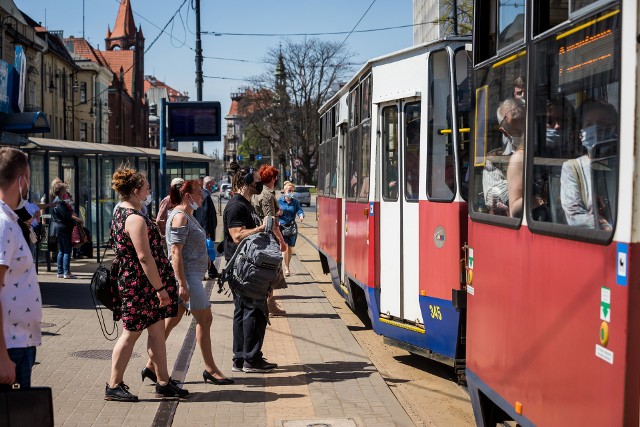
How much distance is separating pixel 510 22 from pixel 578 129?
1415 millimetres

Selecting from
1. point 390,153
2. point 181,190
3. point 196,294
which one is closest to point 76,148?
point 390,153

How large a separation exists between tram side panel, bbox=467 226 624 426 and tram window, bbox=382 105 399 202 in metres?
3.47

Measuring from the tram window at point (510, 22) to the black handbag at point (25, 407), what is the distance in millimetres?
2894

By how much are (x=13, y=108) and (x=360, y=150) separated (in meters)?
9.70

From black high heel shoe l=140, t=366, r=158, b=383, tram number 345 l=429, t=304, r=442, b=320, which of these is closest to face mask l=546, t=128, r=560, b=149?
tram number 345 l=429, t=304, r=442, b=320

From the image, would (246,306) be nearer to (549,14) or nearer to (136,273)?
(136,273)

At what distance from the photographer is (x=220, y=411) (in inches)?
283

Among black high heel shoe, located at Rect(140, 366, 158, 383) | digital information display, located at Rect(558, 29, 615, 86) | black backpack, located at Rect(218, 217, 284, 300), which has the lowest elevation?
black high heel shoe, located at Rect(140, 366, 158, 383)

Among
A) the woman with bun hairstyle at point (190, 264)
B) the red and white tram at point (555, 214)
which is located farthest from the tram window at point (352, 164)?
the red and white tram at point (555, 214)

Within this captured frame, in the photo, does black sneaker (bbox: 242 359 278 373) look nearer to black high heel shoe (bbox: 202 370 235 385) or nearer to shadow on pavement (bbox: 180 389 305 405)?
black high heel shoe (bbox: 202 370 235 385)

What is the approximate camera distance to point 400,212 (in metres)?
9.28

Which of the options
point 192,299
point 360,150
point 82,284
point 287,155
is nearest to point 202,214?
point 82,284

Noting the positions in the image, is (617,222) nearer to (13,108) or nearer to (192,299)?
(192,299)

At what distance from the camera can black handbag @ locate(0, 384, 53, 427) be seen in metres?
4.15
